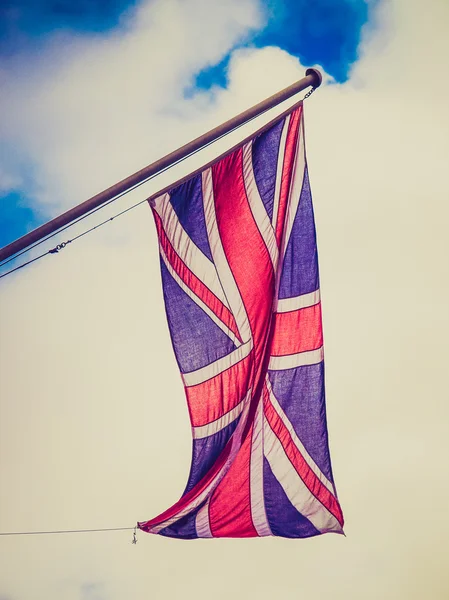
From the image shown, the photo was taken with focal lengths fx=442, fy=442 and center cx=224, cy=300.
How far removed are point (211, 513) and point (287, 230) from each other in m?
3.69

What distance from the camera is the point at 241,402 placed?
17.8ft

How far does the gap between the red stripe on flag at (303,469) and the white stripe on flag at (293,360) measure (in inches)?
23.6

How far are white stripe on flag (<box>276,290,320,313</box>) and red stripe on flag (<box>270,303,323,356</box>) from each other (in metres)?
0.05

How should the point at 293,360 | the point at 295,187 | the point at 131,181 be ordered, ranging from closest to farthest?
the point at 131,181
the point at 293,360
the point at 295,187

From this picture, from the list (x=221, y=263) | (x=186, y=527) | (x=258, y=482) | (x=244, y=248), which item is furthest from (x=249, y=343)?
(x=186, y=527)

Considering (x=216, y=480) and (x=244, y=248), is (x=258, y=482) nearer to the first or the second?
(x=216, y=480)

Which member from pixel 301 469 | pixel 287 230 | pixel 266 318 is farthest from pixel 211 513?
pixel 287 230

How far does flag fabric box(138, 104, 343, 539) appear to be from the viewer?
5285 mm

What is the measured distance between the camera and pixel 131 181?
15.0 ft

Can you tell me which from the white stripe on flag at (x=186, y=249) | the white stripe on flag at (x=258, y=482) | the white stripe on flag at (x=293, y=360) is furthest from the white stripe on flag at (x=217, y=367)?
the white stripe on flag at (x=258, y=482)

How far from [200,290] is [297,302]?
4.33ft

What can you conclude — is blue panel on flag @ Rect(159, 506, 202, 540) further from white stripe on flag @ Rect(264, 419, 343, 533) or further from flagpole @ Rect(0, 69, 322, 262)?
flagpole @ Rect(0, 69, 322, 262)

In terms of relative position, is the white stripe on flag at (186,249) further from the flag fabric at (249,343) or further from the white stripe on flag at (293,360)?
the white stripe on flag at (293,360)

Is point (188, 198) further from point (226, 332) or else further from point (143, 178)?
point (226, 332)
